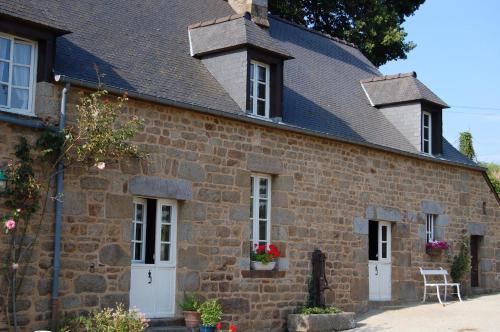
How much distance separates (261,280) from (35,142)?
458cm

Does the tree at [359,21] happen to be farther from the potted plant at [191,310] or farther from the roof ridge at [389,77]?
the potted plant at [191,310]

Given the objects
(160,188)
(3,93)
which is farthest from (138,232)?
(3,93)

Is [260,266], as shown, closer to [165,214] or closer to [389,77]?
[165,214]

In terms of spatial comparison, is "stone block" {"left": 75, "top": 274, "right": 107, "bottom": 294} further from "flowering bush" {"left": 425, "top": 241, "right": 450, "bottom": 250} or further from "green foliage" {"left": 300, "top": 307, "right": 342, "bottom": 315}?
"flowering bush" {"left": 425, "top": 241, "right": 450, "bottom": 250}

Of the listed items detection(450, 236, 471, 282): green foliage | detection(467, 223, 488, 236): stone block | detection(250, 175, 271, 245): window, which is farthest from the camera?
detection(467, 223, 488, 236): stone block

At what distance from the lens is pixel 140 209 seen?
34.2 feet

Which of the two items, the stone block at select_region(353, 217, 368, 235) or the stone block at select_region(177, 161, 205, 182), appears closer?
the stone block at select_region(177, 161, 205, 182)

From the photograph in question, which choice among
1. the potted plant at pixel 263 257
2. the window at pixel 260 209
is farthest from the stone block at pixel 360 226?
the potted plant at pixel 263 257

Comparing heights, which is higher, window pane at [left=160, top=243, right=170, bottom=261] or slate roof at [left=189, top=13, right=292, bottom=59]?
slate roof at [left=189, top=13, right=292, bottom=59]

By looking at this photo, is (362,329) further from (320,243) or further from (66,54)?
(66,54)

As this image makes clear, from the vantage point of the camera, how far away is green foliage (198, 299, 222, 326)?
33.3 ft

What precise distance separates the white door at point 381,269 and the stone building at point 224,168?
0.04 meters

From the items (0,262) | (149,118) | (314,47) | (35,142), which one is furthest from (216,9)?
(0,262)

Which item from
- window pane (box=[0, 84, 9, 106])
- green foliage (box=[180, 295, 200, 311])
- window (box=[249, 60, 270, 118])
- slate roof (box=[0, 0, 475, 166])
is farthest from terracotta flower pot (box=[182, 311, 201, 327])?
window pane (box=[0, 84, 9, 106])
